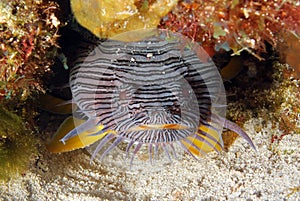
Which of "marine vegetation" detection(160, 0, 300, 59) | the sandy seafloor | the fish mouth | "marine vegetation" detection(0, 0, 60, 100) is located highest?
"marine vegetation" detection(160, 0, 300, 59)

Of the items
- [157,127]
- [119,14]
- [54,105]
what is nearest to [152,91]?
[157,127]

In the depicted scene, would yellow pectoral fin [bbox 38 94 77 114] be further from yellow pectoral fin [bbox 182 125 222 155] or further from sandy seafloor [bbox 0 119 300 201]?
yellow pectoral fin [bbox 182 125 222 155]

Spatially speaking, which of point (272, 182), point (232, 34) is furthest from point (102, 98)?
point (272, 182)

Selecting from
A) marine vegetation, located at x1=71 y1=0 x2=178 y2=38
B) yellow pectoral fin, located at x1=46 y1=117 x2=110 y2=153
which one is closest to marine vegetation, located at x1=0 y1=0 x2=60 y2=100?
marine vegetation, located at x1=71 y1=0 x2=178 y2=38

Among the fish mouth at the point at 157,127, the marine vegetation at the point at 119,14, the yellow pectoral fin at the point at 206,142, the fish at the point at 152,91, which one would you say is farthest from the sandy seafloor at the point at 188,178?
the marine vegetation at the point at 119,14

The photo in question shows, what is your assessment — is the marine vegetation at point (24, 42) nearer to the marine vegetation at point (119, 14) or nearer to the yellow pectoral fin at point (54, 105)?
the marine vegetation at point (119, 14)
